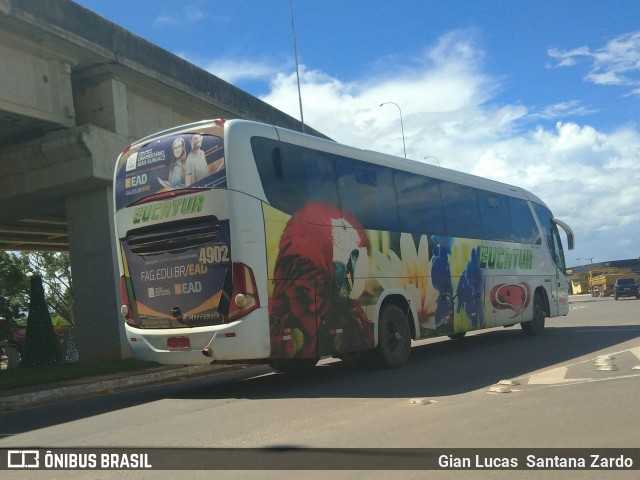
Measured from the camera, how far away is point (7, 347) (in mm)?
23344

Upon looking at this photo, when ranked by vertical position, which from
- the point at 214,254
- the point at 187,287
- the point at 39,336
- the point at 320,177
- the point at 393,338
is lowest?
the point at 393,338

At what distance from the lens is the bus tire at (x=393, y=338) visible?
424 inches

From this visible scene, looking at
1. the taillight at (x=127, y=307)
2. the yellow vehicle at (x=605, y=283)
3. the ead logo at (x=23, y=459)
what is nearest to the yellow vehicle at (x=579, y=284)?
the yellow vehicle at (x=605, y=283)

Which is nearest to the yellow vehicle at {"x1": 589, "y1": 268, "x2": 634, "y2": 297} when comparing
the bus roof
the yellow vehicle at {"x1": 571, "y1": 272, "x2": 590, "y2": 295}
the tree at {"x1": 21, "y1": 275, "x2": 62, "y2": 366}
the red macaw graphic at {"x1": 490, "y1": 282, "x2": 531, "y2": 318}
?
the yellow vehicle at {"x1": 571, "y1": 272, "x2": 590, "y2": 295}

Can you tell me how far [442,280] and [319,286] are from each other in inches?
155

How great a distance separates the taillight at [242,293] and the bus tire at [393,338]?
117 inches

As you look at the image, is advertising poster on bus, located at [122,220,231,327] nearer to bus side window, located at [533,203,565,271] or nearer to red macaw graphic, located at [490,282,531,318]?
red macaw graphic, located at [490,282,531,318]

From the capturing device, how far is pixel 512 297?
1533cm

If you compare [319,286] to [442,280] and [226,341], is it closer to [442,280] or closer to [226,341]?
[226,341]

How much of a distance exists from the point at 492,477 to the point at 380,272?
6.12 metres

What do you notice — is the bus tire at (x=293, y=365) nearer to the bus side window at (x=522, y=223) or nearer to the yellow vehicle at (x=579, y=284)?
the bus side window at (x=522, y=223)

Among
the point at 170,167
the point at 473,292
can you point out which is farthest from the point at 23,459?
the point at 473,292

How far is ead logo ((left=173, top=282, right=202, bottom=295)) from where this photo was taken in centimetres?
879

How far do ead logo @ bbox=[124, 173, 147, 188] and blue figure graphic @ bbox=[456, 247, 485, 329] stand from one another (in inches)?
265
